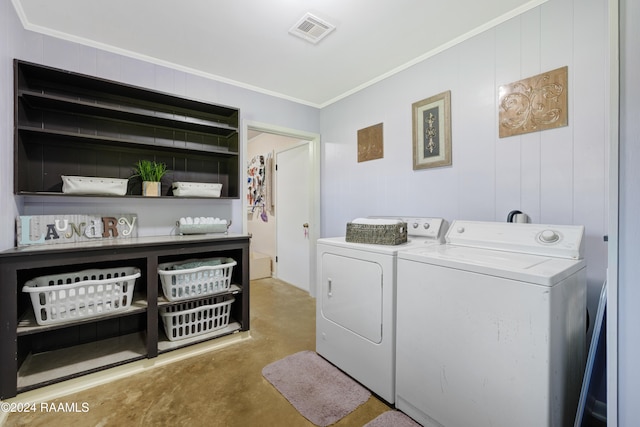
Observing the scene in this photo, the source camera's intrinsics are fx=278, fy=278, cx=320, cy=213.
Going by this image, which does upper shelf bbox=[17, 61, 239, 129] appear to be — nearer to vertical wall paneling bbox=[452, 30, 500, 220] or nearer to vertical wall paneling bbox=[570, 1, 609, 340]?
vertical wall paneling bbox=[452, 30, 500, 220]

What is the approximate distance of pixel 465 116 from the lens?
2.04 meters

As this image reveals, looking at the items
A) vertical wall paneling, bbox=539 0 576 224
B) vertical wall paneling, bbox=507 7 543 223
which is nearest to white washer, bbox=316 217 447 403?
vertical wall paneling, bbox=507 7 543 223

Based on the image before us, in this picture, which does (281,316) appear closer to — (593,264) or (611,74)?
(593,264)

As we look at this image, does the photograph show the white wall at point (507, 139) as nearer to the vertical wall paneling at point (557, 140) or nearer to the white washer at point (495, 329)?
the vertical wall paneling at point (557, 140)

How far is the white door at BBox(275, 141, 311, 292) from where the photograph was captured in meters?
3.60

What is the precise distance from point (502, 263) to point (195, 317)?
213cm

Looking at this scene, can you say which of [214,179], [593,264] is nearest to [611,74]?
[593,264]

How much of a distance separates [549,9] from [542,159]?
0.88 m

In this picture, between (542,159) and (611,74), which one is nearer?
(611,74)

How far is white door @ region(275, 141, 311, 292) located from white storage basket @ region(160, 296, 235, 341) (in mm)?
1373

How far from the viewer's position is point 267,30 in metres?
1.97

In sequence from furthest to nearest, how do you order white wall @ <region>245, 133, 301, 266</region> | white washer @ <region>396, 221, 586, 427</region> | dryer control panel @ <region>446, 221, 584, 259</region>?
white wall @ <region>245, 133, 301, 266</region> → dryer control panel @ <region>446, 221, 584, 259</region> → white washer @ <region>396, 221, 586, 427</region>

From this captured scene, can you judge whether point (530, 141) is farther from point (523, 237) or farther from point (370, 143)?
point (370, 143)

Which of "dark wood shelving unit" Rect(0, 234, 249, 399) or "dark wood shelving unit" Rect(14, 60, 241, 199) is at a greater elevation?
"dark wood shelving unit" Rect(14, 60, 241, 199)
